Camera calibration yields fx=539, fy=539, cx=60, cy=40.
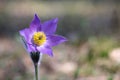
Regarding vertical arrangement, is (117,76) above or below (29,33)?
above

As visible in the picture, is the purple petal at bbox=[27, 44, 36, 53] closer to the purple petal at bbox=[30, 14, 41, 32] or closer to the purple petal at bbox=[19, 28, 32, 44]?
the purple petal at bbox=[19, 28, 32, 44]

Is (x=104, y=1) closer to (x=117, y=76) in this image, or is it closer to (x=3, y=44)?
(x=3, y=44)

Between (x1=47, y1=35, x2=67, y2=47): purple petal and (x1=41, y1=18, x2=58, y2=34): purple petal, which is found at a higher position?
(x1=41, y1=18, x2=58, y2=34): purple petal

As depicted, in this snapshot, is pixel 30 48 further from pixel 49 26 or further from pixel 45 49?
pixel 49 26

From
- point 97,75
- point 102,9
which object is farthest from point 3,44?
point 102,9

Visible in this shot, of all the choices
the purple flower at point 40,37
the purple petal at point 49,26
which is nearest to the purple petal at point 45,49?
the purple flower at point 40,37

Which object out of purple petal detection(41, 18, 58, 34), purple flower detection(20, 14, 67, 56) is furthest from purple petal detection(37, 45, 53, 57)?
purple petal detection(41, 18, 58, 34)

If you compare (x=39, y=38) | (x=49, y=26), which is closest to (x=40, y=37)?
(x=39, y=38)

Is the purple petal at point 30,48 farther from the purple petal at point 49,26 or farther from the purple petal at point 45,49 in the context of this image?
the purple petal at point 49,26
